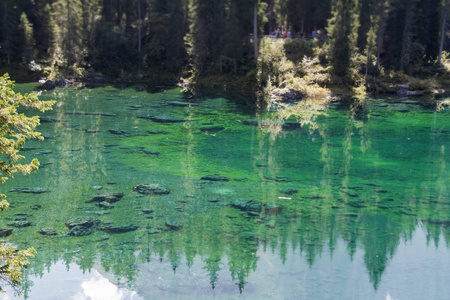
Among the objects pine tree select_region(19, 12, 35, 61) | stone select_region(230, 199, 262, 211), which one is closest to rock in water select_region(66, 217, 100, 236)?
stone select_region(230, 199, 262, 211)

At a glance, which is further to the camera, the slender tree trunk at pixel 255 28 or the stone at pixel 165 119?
the slender tree trunk at pixel 255 28

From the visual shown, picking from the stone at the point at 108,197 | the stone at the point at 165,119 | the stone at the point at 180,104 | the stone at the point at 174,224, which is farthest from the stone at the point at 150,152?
the stone at the point at 180,104

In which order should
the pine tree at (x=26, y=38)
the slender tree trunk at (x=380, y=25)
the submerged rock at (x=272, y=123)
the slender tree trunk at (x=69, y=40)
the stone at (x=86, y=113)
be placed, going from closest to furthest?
the submerged rock at (x=272, y=123) → the stone at (x=86, y=113) → the slender tree trunk at (x=380, y=25) → the slender tree trunk at (x=69, y=40) → the pine tree at (x=26, y=38)

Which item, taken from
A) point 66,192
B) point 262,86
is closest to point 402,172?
point 66,192

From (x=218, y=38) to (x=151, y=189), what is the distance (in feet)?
118

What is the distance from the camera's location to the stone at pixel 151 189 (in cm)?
1456

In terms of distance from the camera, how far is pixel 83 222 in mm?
12078

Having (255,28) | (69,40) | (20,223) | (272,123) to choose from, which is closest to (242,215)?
(20,223)

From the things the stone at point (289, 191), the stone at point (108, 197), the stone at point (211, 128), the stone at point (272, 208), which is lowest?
the stone at point (272, 208)

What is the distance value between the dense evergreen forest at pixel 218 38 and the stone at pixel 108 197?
98.6 ft

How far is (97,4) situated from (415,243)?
51831 millimetres

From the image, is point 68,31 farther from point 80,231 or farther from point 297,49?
point 80,231

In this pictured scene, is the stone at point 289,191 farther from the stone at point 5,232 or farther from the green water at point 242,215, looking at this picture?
the stone at point 5,232

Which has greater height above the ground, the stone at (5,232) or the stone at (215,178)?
the stone at (215,178)
